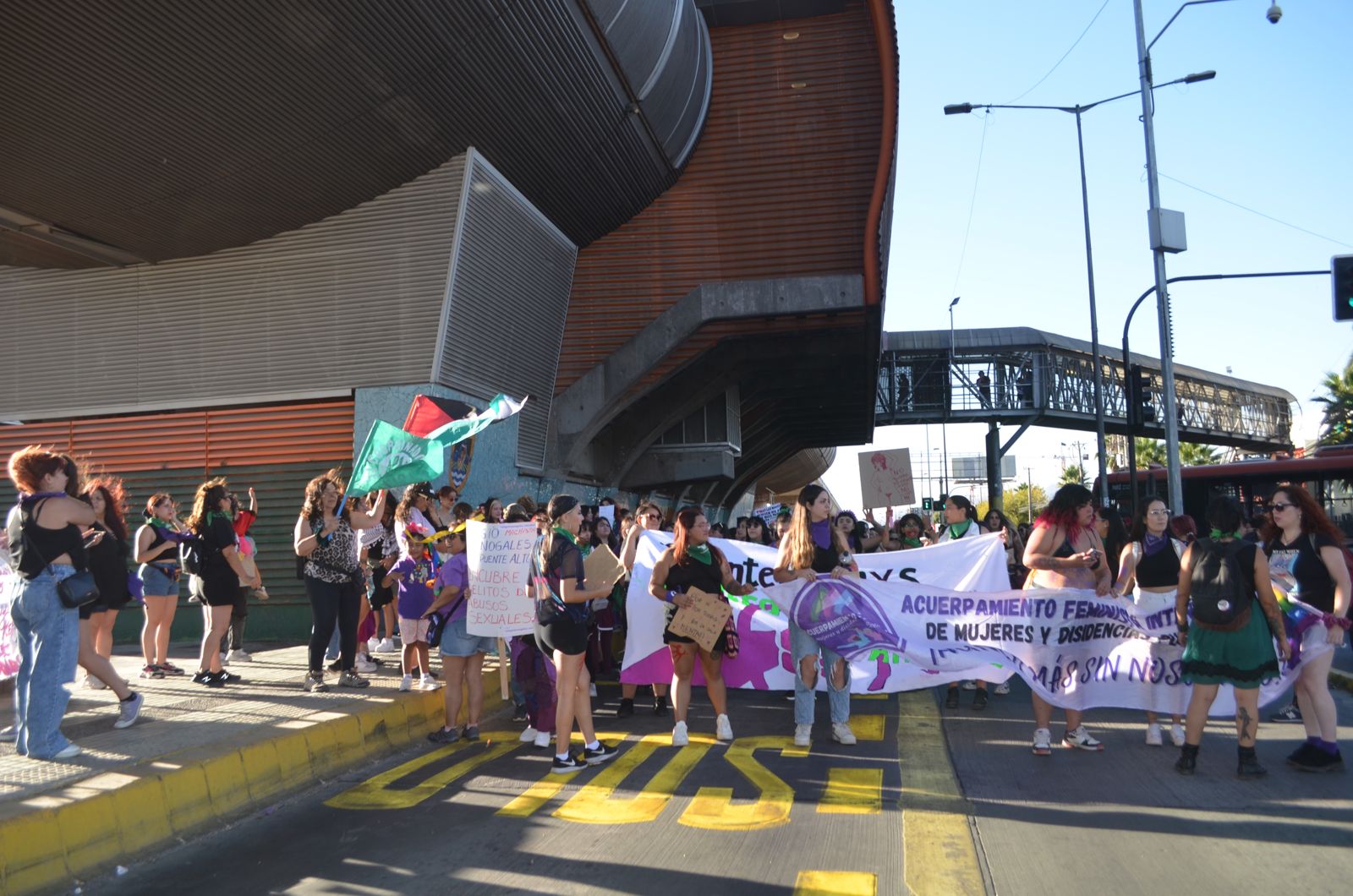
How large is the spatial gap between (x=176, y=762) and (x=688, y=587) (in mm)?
3834

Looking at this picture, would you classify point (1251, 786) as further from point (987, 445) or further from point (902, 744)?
point (987, 445)

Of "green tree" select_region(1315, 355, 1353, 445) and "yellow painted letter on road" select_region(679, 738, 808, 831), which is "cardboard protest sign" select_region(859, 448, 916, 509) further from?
"green tree" select_region(1315, 355, 1353, 445)

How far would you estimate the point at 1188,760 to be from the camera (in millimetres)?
6703

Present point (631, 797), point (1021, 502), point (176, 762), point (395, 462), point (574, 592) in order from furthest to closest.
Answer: point (1021, 502) → point (395, 462) → point (574, 592) → point (631, 797) → point (176, 762)

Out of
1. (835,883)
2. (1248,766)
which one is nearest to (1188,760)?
(1248,766)

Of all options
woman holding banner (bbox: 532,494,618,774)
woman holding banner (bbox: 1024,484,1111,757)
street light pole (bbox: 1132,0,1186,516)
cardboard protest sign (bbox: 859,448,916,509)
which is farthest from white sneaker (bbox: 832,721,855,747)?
street light pole (bbox: 1132,0,1186,516)

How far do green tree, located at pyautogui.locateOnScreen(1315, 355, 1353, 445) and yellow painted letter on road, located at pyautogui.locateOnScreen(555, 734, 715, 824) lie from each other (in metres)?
48.3

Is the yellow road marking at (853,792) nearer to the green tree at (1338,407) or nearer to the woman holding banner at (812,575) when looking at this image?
the woman holding banner at (812,575)

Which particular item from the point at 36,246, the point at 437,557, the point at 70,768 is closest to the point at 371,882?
the point at 70,768

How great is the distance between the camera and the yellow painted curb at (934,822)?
4.78m

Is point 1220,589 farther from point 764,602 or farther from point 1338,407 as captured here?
point 1338,407

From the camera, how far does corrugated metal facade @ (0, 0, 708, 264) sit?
11914 millimetres

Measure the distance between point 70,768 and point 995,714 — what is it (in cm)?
722

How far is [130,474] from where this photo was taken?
57.5ft
